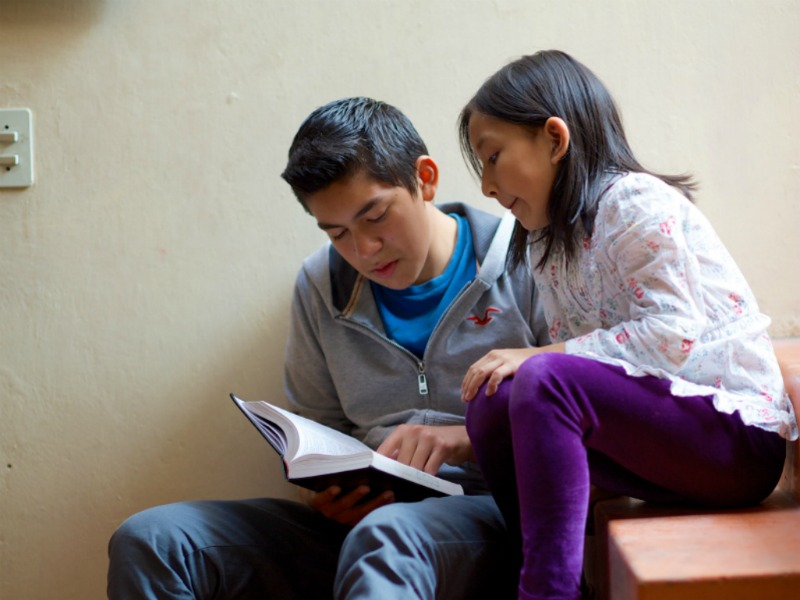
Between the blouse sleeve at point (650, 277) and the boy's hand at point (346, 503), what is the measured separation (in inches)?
12.6

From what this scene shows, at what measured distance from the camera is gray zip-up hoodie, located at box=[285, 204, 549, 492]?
1.27 m

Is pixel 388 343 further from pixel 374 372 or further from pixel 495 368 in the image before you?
pixel 495 368

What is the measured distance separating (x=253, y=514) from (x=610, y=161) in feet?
2.21

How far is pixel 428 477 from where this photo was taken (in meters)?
1.07

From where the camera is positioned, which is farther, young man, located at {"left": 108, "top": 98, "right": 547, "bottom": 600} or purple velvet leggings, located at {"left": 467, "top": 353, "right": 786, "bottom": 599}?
young man, located at {"left": 108, "top": 98, "right": 547, "bottom": 600}

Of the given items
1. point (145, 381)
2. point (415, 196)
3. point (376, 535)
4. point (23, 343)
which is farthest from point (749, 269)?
point (23, 343)

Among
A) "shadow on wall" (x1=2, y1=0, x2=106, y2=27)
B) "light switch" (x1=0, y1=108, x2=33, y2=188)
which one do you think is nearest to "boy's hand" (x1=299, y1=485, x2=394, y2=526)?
"light switch" (x1=0, y1=108, x2=33, y2=188)

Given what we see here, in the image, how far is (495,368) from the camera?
1.00 meters

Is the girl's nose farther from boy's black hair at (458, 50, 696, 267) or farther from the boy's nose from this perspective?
the boy's nose

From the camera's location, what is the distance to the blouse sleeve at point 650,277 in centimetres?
93

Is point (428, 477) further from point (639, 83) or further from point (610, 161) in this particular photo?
point (639, 83)

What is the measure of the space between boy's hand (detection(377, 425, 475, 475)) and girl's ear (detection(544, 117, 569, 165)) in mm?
392

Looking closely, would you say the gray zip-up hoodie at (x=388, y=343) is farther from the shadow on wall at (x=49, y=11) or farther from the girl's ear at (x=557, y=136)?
the shadow on wall at (x=49, y=11)

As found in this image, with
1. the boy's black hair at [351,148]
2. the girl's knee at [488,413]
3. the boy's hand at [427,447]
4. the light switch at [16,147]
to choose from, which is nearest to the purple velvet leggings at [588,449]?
the girl's knee at [488,413]
